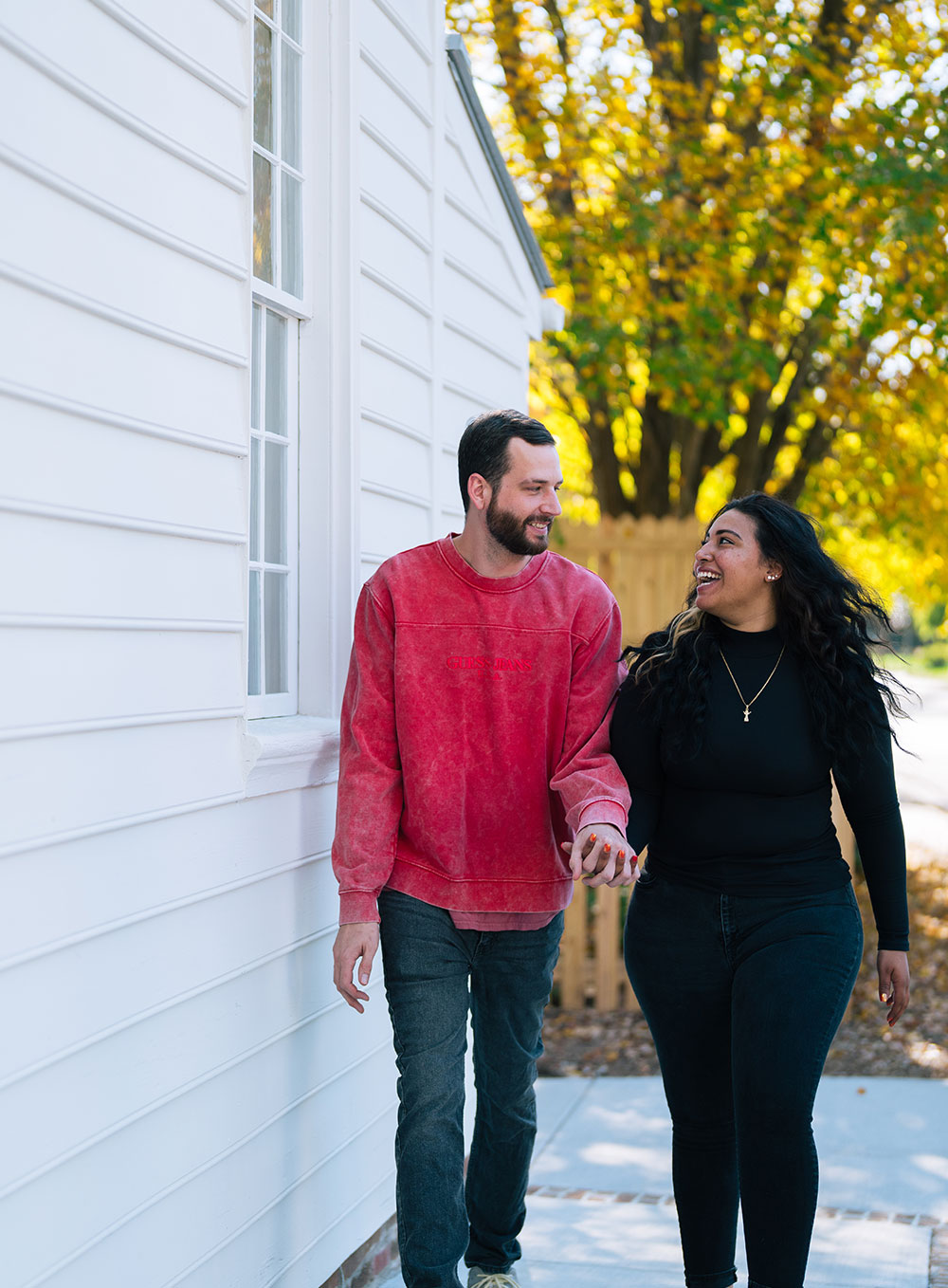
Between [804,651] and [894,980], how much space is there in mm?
837

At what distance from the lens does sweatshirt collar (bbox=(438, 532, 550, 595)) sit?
338 centimetres

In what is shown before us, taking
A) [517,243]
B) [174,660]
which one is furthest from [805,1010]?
[517,243]

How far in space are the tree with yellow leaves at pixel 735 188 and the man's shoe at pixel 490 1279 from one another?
19.6 ft

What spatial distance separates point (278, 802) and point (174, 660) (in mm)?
671

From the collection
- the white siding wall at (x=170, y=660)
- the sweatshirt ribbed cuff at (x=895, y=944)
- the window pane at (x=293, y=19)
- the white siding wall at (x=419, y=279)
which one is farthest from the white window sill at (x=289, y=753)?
the window pane at (x=293, y=19)

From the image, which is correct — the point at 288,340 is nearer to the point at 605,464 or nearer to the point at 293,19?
the point at 293,19

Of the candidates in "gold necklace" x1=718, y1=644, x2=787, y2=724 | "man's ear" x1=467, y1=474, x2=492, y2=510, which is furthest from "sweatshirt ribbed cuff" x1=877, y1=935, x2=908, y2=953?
"man's ear" x1=467, y1=474, x2=492, y2=510

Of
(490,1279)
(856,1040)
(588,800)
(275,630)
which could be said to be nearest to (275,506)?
(275,630)

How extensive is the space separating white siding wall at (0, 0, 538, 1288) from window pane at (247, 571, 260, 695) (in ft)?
0.51

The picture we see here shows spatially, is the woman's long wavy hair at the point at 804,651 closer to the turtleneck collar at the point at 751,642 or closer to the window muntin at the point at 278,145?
the turtleneck collar at the point at 751,642

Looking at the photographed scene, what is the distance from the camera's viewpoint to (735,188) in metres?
8.90

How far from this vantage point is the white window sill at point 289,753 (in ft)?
10.5

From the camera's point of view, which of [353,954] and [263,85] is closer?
[353,954]

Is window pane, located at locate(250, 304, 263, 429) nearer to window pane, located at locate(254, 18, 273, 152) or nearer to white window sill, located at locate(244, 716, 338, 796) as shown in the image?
window pane, located at locate(254, 18, 273, 152)
